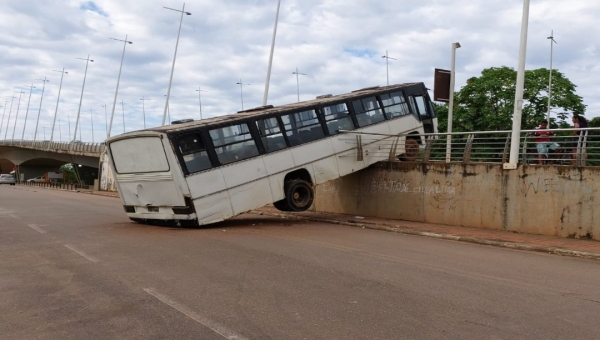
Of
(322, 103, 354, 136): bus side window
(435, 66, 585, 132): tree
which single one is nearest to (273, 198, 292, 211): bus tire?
(322, 103, 354, 136): bus side window

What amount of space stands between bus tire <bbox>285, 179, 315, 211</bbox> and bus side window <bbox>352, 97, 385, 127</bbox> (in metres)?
3.18

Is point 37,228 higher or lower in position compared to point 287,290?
higher

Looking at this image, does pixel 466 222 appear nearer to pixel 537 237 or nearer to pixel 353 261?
pixel 537 237

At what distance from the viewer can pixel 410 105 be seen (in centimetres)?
2061

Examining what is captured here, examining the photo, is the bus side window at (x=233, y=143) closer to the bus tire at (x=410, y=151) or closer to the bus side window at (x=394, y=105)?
the bus side window at (x=394, y=105)

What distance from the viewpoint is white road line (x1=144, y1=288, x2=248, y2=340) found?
205 inches

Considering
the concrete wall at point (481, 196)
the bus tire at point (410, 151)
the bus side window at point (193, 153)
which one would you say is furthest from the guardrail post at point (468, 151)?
the bus side window at point (193, 153)

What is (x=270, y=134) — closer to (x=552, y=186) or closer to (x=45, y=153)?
(x=552, y=186)

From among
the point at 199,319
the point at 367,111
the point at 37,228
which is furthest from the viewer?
the point at 367,111

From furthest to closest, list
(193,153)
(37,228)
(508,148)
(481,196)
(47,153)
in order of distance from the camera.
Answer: (47,153) → (481,196) → (508,148) → (37,228) → (193,153)

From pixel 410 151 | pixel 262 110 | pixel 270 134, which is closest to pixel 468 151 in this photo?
pixel 410 151

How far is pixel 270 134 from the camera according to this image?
53.8ft

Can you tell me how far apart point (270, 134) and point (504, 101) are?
3868cm

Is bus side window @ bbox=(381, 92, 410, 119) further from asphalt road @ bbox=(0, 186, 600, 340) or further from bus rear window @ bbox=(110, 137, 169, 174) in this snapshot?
bus rear window @ bbox=(110, 137, 169, 174)
